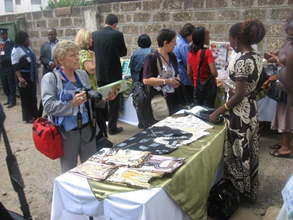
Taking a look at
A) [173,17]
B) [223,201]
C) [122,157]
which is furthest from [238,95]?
[173,17]

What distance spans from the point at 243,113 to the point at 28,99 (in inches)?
192

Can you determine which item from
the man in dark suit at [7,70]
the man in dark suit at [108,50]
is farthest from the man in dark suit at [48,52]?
the man in dark suit at [7,70]

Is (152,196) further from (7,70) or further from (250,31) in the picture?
(7,70)

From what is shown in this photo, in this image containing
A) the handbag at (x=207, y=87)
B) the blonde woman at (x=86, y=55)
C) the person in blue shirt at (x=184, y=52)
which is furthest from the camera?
the person in blue shirt at (x=184, y=52)

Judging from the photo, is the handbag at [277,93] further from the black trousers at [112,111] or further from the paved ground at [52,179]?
the black trousers at [112,111]

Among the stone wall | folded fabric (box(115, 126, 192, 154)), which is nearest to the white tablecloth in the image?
folded fabric (box(115, 126, 192, 154))

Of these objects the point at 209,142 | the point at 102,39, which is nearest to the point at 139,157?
the point at 209,142

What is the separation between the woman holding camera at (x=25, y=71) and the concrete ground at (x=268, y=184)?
231 cm

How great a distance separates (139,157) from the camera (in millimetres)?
2283

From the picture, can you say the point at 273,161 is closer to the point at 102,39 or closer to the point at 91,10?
the point at 102,39

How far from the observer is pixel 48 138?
105 inches

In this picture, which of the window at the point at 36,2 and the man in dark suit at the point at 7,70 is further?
the window at the point at 36,2

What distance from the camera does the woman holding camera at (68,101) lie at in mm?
2660

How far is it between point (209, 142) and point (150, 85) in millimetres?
1456
